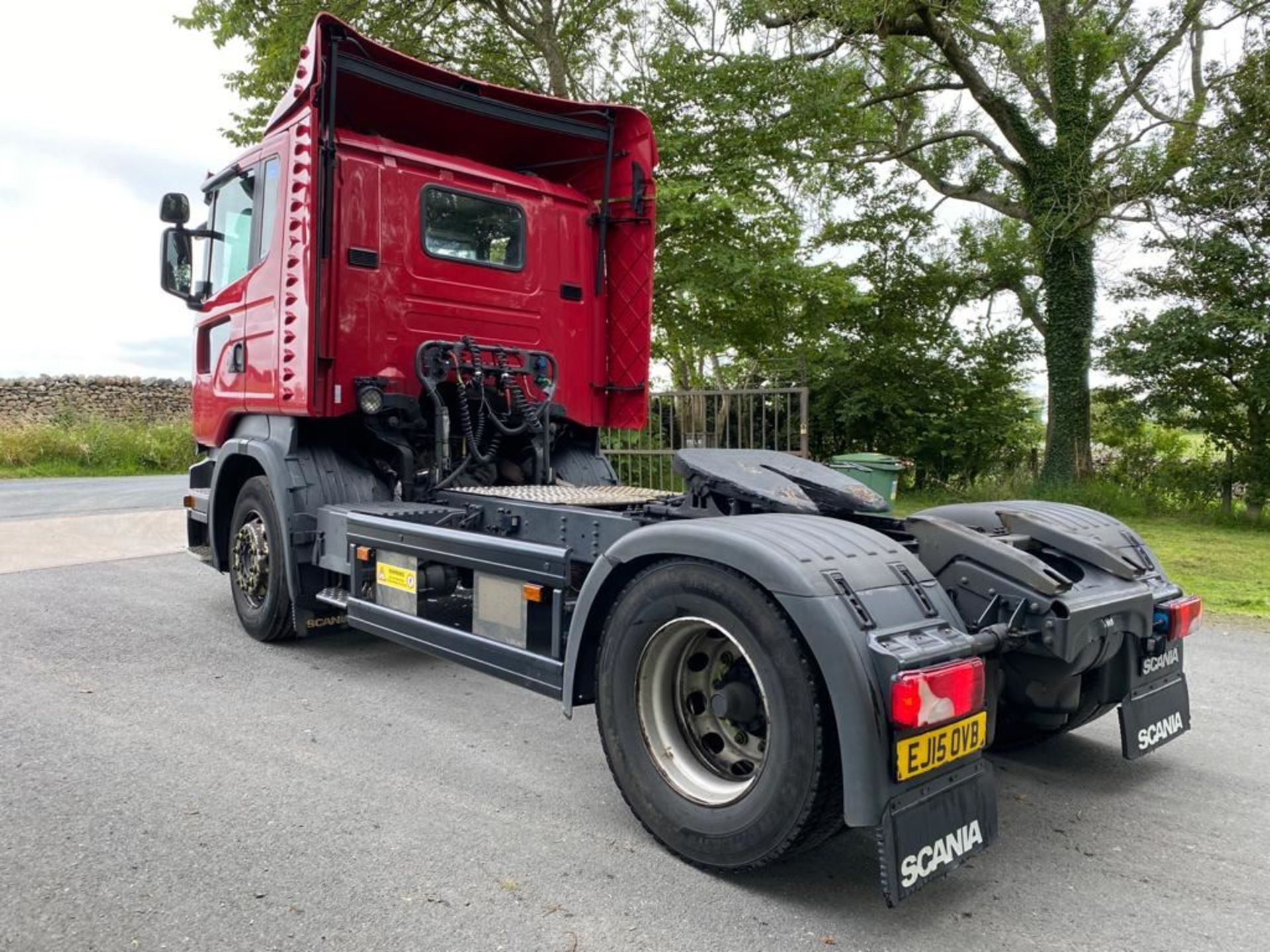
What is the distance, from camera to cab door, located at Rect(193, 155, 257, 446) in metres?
5.63

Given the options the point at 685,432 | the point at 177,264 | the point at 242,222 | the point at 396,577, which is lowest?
the point at 396,577

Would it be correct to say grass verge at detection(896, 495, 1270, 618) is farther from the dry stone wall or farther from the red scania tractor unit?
the dry stone wall

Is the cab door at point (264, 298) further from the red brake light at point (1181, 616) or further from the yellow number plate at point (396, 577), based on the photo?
the red brake light at point (1181, 616)

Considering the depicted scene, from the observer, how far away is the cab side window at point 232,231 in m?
5.63

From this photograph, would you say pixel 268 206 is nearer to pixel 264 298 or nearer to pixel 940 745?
pixel 264 298

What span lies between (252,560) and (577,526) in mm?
2765

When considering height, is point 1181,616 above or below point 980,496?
above

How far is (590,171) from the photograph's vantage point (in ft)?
20.3

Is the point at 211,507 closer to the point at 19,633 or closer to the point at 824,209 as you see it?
the point at 19,633

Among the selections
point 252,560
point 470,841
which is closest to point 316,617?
point 252,560

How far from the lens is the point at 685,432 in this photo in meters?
11.7

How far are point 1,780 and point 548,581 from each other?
2.16 metres

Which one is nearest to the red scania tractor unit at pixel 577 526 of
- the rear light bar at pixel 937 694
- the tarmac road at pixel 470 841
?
the rear light bar at pixel 937 694

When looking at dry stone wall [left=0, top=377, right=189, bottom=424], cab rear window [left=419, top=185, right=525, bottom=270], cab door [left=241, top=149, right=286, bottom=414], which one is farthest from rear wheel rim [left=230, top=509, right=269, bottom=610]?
dry stone wall [left=0, top=377, right=189, bottom=424]
